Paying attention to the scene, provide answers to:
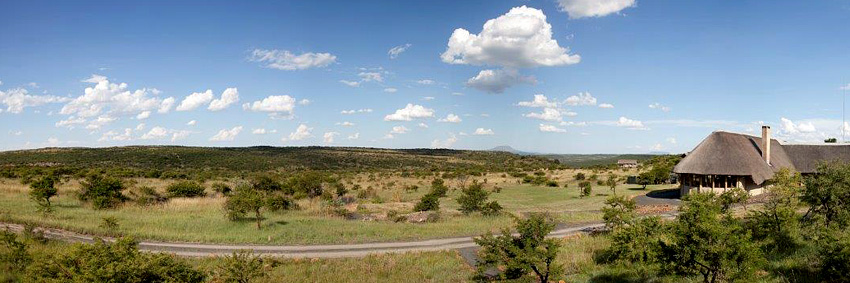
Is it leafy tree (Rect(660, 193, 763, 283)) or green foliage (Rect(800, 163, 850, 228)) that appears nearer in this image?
leafy tree (Rect(660, 193, 763, 283))

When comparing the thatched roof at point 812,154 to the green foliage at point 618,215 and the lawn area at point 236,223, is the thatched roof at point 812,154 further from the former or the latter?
the green foliage at point 618,215

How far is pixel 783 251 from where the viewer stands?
15.4 meters

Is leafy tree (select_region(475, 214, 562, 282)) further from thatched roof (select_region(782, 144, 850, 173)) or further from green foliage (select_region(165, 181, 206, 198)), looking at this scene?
thatched roof (select_region(782, 144, 850, 173))

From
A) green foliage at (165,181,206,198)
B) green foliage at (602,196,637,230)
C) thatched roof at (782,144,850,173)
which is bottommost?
green foliage at (165,181,206,198)

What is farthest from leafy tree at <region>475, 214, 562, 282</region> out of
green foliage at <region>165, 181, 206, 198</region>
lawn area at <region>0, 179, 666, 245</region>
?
green foliage at <region>165, 181, 206, 198</region>

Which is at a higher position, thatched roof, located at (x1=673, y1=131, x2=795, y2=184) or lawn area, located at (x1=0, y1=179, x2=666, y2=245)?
thatched roof, located at (x1=673, y1=131, x2=795, y2=184)

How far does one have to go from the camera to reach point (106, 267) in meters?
8.26

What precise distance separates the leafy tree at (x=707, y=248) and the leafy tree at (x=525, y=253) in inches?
151

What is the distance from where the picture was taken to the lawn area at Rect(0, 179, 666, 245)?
23922mm

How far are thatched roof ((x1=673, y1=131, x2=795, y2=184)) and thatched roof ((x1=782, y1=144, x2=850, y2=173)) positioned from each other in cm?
108

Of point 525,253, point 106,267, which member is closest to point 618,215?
point 525,253

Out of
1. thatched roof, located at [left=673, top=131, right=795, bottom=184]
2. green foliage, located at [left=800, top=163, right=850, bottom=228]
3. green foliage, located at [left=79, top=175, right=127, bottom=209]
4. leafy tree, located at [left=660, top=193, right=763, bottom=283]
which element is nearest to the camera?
leafy tree, located at [left=660, top=193, right=763, bottom=283]

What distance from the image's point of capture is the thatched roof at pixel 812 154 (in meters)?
39.5

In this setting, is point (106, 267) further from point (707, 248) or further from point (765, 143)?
point (765, 143)
